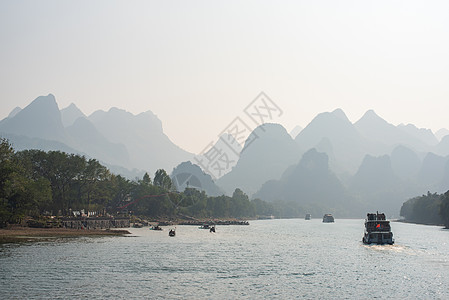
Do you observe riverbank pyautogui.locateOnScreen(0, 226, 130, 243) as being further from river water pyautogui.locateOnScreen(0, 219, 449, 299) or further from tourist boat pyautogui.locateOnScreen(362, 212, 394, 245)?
tourist boat pyautogui.locateOnScreen(362, 212, 394, 245)

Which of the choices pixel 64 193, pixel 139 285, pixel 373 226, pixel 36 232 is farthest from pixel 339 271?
pixel 64 193

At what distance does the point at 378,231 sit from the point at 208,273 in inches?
2428

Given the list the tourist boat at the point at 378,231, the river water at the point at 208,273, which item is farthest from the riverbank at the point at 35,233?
the tourist boat at the point at 378,231

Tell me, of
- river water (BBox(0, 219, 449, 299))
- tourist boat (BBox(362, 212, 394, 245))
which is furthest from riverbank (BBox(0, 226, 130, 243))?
tourist boat (BBox(362, 212, 394, 245))

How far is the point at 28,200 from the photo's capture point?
360ft

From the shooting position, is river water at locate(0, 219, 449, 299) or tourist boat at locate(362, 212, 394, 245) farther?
tourist boat at locate(362, 212, 394, 245)

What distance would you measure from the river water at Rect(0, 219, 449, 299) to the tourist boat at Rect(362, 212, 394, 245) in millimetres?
14304

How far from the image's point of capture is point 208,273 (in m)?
63.8

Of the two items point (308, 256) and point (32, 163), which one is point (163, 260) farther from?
point (32, 163)

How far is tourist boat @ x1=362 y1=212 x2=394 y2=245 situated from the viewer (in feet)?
363

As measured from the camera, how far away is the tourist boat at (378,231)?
11062 cm

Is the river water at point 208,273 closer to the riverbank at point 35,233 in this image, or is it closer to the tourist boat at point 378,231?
the riverbank at point 35,233

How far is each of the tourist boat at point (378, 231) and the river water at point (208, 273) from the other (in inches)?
563

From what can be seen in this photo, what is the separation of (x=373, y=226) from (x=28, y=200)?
8295cm
